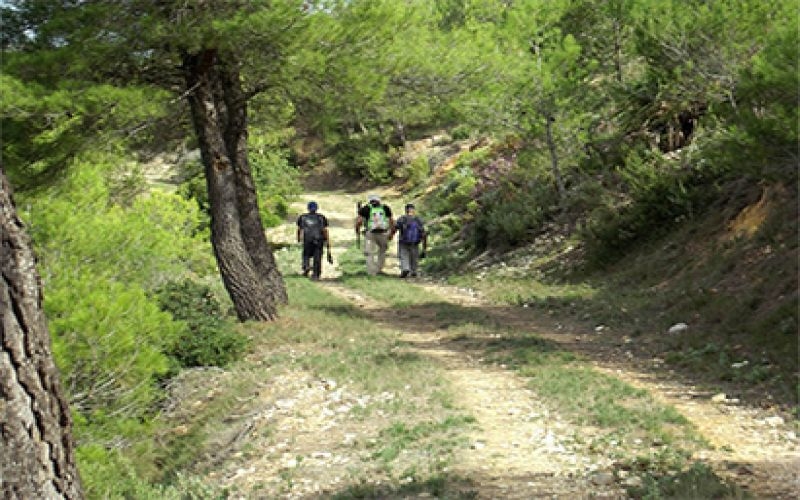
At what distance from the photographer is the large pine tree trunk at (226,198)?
10.3 m

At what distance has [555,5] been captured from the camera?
60.8 ft

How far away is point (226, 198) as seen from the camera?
35.0 ft

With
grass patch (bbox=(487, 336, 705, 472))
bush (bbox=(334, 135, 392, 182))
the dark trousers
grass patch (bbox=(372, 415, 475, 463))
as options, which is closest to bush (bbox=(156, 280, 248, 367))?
grass patch (bbox=(487, 336, 705, 472))

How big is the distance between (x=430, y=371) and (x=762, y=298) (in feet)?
13.0

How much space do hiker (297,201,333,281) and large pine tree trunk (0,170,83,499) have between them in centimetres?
1321

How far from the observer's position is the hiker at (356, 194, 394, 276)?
17.3 meters

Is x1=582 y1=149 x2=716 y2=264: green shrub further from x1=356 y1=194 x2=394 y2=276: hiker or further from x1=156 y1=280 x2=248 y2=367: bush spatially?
x1=156 y1=280 x2=248 y2=367: bush

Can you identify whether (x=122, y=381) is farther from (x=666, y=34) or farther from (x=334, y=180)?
(x=334, y=180)

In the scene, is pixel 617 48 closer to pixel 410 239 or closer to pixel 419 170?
pixel 410 239

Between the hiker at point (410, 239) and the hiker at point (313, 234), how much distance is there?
5.74 ft

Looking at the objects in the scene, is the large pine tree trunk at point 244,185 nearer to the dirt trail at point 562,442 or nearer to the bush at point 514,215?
the dirt trail at point 562,442

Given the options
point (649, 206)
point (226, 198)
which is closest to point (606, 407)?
point (226, 198)

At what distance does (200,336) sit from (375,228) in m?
7.90

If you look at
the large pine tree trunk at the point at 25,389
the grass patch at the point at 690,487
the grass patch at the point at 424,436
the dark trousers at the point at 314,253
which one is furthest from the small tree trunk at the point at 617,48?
the large pine tree trunk at the point at 25,389
